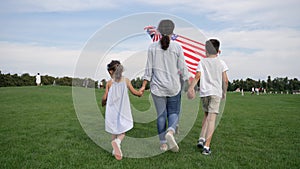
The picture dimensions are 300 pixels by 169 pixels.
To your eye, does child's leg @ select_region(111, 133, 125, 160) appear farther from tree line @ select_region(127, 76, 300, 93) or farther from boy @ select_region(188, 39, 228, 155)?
tree line @ select_region(127, 76, 300, 93)

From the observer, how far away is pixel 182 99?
591cm

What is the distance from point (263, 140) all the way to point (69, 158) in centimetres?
411

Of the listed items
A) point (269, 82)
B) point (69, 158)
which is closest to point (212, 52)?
point (69, 158)

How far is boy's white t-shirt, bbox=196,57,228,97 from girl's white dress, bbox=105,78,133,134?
1.34 meters

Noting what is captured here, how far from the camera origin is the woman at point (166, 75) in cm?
533

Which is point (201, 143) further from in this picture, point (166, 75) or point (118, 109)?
point (118, 109)

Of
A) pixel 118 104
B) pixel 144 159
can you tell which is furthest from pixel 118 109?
pixel 144 159

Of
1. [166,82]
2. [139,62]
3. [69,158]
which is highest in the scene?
[139,62]

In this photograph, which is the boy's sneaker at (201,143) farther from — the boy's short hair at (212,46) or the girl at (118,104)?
the boy's short hair at (212,46)

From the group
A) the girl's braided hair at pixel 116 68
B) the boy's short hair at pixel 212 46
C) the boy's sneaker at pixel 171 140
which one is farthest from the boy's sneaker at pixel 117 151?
the boy's short hair at pixel 212 46

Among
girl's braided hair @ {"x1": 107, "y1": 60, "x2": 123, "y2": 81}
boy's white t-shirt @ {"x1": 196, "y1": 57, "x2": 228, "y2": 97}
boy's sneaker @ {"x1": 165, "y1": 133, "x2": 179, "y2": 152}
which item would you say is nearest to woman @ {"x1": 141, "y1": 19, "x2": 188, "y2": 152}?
boy's sneaker @ {"x1": 165, "y1": 133, "x2": 179, "y2": 152}

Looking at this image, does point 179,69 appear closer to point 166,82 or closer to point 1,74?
point 166,82

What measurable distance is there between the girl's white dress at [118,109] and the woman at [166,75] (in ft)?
1.23

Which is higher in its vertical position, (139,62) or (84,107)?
(139,62)
